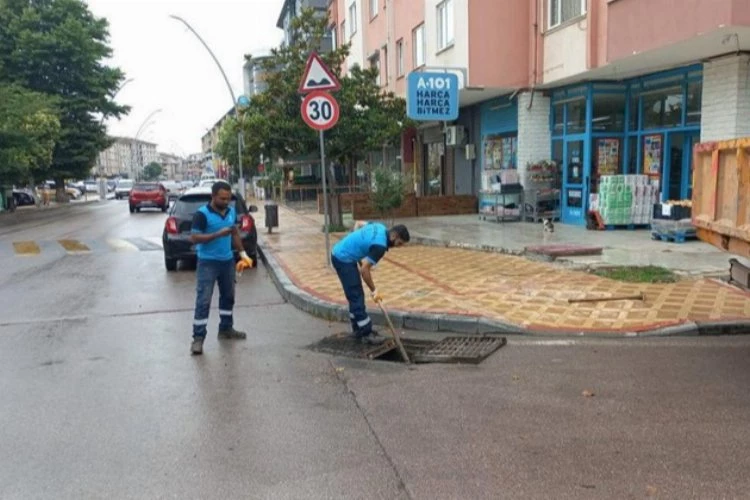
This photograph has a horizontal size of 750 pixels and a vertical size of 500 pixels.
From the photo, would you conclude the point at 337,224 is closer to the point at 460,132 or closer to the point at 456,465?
the point at 460,132

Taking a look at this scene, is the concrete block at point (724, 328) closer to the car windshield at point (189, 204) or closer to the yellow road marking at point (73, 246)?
the car windshield at point (189, 204)

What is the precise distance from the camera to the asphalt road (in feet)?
11.5

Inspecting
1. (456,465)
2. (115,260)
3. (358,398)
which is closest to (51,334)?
(358,398)

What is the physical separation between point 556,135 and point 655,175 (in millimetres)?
3387

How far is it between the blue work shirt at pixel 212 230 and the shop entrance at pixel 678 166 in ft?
34.6

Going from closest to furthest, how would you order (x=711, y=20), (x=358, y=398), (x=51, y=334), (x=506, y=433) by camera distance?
(x=506, y=433)
(x=358, y=398)
(x=51, y=334)
(x=711, y=20)

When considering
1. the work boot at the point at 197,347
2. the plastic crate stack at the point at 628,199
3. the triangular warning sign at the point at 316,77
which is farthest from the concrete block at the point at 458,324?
the plastic crate stack at the point at 628,199

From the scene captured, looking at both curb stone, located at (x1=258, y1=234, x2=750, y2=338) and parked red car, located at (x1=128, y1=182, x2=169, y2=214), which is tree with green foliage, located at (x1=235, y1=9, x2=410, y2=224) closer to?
curb stone, located at (x1=258, y1=234, x2=750, y2=338)

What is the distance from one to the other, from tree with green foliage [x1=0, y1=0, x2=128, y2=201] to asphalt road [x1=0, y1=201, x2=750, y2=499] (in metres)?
34.9

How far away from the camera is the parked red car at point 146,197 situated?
30.8 meters

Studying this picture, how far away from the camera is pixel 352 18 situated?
30469 millimetres

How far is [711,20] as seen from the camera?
971 cm

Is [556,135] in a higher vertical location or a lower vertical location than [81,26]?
lower

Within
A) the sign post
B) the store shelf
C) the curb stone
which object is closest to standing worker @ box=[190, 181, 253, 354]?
the curb stone
